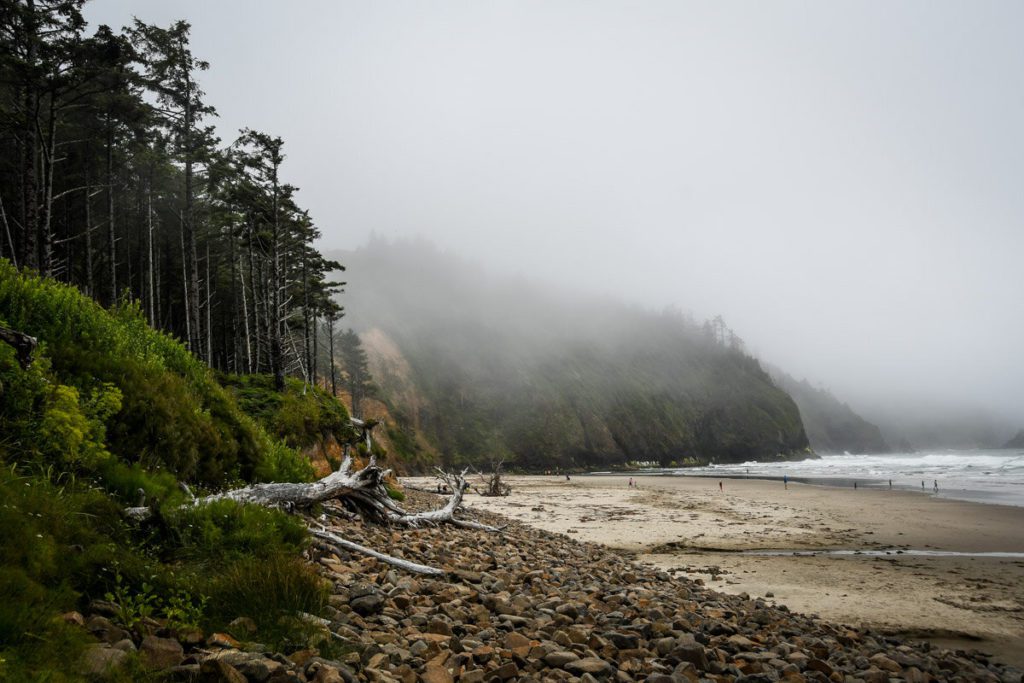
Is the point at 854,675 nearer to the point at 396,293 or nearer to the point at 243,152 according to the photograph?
the point at 243,152

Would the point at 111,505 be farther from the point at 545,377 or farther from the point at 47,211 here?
the point at 545,377

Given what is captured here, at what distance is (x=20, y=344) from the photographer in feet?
19.8

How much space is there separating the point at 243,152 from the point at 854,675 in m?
30.2

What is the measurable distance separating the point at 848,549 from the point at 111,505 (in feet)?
69.2

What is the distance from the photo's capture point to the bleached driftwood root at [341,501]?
7.21 meters

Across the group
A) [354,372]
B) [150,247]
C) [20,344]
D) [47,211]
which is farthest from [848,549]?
[354,372]

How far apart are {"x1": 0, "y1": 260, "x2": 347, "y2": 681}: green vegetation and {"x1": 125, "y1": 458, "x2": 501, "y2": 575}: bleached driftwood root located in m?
0.56

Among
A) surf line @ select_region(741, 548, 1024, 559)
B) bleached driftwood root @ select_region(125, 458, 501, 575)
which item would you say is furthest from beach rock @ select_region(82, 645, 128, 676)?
surf line @ select_region(741, 548, 1024, 559)

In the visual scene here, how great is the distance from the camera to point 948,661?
25.4ft

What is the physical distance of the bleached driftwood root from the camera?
7206 millimetres

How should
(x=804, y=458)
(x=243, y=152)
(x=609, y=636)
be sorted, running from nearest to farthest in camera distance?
(x=609, y=636)
(x=243, y=152)
(x=804, y=458)

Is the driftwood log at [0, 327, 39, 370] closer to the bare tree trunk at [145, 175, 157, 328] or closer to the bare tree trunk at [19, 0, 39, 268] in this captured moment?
the bare tree trunk at [19, 0, 39, 268]

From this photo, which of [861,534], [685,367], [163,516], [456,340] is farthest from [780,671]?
[685,367]

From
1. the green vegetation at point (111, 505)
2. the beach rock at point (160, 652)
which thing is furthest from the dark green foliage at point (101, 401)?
the beach rock at point (160, 652)
